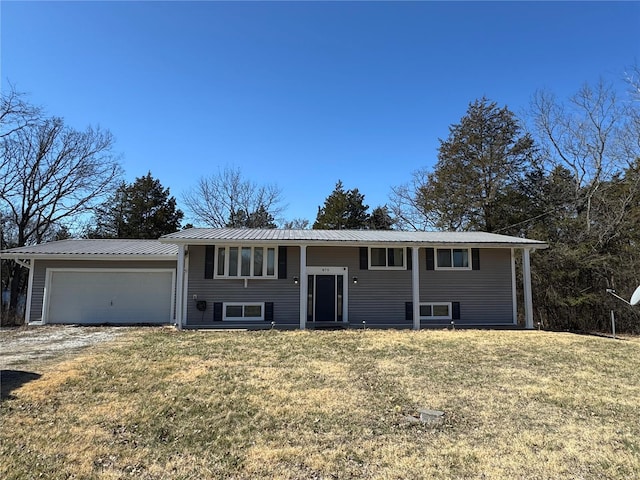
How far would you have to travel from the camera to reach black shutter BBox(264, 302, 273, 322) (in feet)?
43.0

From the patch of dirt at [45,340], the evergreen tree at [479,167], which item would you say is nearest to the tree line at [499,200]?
the evergreen tree at [479,167]

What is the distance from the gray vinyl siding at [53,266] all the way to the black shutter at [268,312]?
3658 mm

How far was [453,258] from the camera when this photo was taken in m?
14.1

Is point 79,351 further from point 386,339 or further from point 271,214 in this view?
point 271,214

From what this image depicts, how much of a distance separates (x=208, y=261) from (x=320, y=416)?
9.25 metres

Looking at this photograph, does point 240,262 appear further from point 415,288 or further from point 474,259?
point 474,259

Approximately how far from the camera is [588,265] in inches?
637

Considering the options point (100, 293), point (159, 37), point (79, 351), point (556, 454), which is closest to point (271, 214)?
point (100, 293)

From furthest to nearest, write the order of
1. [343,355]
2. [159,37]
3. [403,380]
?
[159,37], [343,355], [403,380]

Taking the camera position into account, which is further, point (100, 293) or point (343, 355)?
point (100, 293)

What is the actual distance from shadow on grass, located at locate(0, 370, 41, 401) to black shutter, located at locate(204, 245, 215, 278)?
22.3ft

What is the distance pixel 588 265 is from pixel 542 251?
1.83 m

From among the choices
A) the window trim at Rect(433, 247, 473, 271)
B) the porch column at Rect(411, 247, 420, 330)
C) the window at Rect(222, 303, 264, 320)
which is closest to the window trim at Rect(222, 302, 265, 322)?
the window at Rect(222, 303, 264, 320)

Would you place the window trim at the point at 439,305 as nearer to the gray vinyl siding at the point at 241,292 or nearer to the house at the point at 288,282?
the house at the point at 288,282
